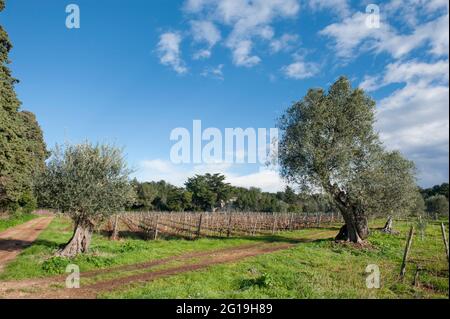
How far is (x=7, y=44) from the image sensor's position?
3347 centimetres

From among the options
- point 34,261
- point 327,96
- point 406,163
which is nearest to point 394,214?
point 406,163

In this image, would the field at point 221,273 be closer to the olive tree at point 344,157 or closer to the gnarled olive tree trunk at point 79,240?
the gnarled olive tree trunk at point 79,240

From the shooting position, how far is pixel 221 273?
1717cm

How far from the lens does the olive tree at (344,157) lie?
29.1m

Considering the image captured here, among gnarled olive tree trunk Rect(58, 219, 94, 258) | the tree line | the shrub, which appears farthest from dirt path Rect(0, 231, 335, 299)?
the tree line

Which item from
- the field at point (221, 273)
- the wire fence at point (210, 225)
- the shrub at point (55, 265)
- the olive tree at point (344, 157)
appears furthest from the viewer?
the wire fence at point (210, 225)

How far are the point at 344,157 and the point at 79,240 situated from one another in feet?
71.4

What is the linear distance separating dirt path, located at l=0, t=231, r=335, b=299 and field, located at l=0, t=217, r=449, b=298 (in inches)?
1.5

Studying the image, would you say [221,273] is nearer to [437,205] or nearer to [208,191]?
[437,205]

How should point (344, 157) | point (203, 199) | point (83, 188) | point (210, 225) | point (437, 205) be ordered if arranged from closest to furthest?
1. point (83, 188)
2. point (344, 157)
3. point (210, 225)
4. point (437, 205)
5. point (203, 199)

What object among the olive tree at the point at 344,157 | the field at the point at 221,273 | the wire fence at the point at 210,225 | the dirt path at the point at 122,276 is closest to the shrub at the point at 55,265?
the field at the point at 221,273

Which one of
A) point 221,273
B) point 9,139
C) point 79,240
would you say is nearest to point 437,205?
point 221,273
